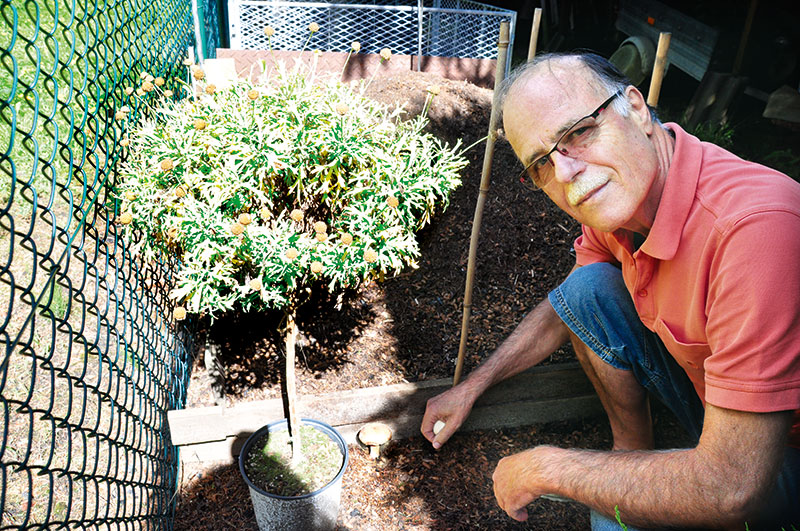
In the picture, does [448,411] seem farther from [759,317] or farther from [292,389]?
[759,317]

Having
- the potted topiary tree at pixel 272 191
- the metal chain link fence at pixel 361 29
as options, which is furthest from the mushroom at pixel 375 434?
the metal chain link fence at pixel 361 29

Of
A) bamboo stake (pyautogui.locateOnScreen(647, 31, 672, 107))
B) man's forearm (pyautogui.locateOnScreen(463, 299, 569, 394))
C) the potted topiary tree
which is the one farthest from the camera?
man's forearm (pyautogui.locateOnScreen(463, 299, 569, 394))

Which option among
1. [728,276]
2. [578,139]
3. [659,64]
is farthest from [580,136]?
[659,64]

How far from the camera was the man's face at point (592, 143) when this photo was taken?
1559 millimetres

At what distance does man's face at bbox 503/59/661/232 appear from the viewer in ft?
5.11

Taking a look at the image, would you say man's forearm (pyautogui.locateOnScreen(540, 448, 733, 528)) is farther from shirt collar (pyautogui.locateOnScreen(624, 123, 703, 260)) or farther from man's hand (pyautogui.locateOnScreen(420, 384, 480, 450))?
man's hand (pyautogui.locateOnScreen(420, 384, 480, 450))

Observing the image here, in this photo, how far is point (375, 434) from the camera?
2.43 meters

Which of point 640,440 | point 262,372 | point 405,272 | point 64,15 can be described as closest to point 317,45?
point 64,15

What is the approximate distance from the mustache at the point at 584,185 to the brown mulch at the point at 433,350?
141cm

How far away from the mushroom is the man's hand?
17 cm

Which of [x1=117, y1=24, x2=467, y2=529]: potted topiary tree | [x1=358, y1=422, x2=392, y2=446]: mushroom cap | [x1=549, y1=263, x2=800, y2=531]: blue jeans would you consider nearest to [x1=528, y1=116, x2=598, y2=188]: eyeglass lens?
[x1=117, y1=24, x2=467, y2=529]: potted topiary tree

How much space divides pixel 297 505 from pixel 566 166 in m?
1.54

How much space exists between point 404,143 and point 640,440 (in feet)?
4.94

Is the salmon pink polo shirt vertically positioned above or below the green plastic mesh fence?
above
